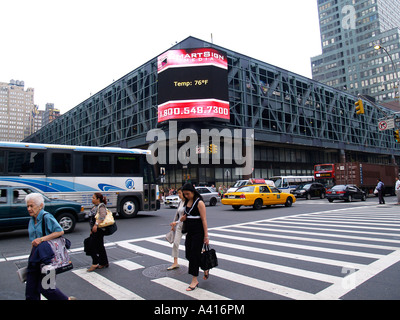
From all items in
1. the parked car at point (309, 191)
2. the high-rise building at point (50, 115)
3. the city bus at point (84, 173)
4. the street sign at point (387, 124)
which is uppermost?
the high-rise building at point (50, 115)

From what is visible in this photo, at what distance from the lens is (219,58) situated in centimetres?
3684

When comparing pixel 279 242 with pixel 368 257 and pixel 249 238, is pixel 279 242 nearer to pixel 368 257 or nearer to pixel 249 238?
pixel 249 238

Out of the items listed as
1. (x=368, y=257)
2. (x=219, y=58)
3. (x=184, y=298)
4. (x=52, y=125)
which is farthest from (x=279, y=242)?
(x=52, y=125)

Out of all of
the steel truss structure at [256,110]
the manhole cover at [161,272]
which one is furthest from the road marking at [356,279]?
the steel truss structure at [256,110]

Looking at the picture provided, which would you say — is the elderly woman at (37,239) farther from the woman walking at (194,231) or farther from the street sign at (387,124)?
the street sign at (387,124)

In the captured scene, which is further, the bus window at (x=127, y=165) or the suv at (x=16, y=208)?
the bus window at (x=127, y=165)

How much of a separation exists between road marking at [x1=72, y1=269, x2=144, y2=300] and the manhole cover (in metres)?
0.73

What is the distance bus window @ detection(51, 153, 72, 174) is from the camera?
1318 centimetres

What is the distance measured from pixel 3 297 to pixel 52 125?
84545 millimetres

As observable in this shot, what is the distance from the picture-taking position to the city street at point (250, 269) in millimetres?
4426

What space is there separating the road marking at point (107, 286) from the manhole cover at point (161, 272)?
2.40ft

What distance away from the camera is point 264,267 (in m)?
5.79

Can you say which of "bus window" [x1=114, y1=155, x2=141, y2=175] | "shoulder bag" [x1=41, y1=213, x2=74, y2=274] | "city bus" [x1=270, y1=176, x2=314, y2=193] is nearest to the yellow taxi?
"bus window" [x1=114, y1=155, x2=141, y2=175]

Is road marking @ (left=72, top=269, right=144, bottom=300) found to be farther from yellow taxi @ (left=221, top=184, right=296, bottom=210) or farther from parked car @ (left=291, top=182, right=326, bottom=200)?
parked car @ (left=291, top=182, right=326, bottom=200)
